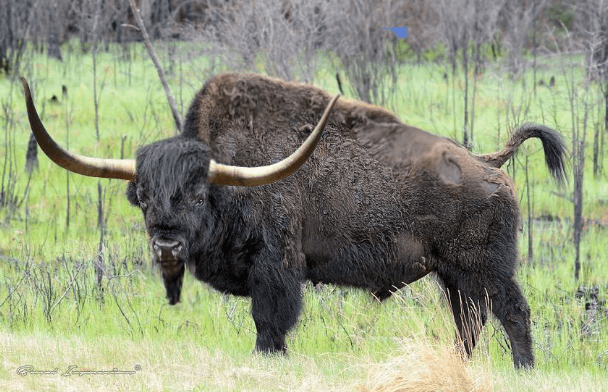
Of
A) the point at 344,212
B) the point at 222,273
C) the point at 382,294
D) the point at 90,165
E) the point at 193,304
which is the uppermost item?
the point at 90,165

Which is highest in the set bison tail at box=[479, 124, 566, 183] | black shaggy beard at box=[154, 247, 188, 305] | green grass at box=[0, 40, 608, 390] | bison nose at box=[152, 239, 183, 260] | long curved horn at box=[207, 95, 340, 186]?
long curved horn at box=[207, 95, 340, 186]

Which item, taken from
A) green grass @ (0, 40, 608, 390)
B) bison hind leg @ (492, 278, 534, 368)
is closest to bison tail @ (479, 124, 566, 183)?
bison hind leg @ (492, 278, 534, 368)

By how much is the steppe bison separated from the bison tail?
4.1 inches

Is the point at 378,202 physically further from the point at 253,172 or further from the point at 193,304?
the point at 193,304

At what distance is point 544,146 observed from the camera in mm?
7320

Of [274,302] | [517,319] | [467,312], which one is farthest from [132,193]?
[517,319]

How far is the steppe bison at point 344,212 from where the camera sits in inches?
263

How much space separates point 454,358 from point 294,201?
180 cm

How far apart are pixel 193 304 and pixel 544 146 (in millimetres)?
3023

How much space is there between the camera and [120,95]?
16.0 metres

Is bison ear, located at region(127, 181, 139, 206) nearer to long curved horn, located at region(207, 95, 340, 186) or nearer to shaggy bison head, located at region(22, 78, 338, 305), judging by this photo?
shaggy bison head, located at region(22, 78, 338, 305)

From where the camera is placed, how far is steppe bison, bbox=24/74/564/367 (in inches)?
263

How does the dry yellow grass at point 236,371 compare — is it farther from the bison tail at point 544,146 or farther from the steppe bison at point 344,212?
the bison tail at point 544,146

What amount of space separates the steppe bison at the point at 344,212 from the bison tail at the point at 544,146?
0.34ft
